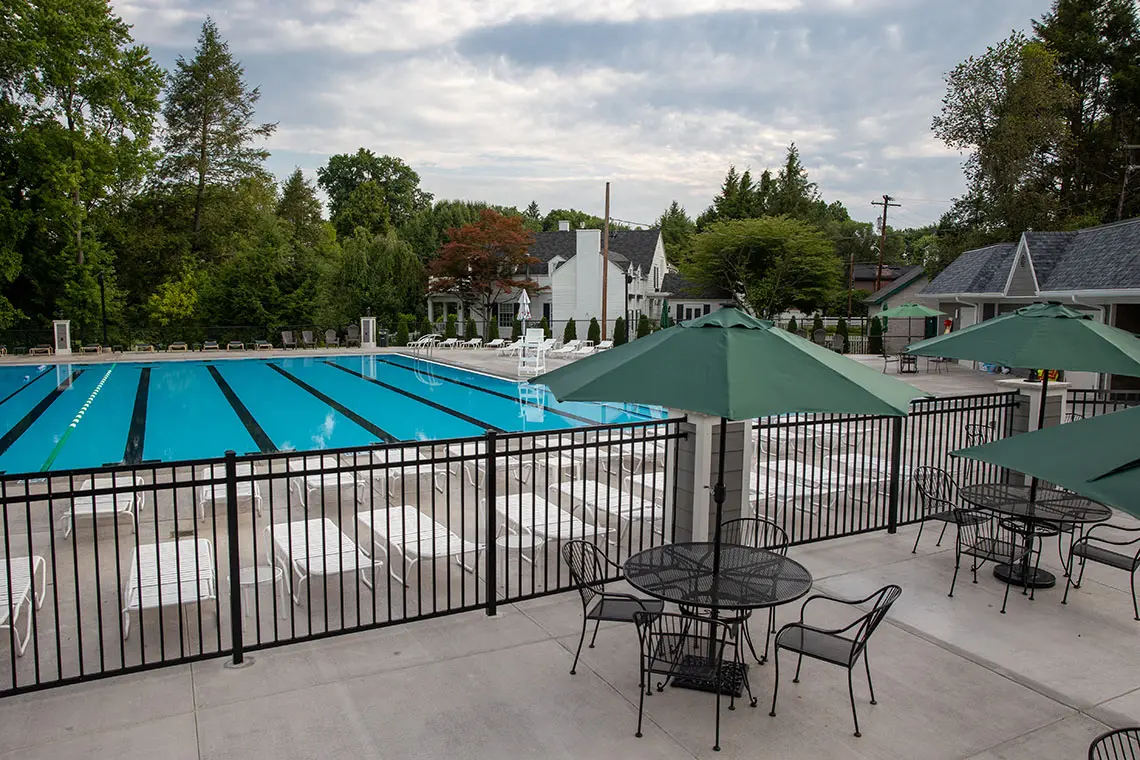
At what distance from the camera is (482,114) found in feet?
108

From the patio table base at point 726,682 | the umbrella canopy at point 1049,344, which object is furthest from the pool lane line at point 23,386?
the umbrella canopy at point 1049,344

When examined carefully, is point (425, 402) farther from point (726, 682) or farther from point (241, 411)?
point (726, 682)

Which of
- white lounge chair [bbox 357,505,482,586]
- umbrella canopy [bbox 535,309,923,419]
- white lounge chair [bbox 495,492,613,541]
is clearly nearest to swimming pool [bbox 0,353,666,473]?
white lounge chair [bbox 495,492,613,541]

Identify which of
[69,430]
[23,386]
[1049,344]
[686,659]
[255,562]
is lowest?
[69,430]

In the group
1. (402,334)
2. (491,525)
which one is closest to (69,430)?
(491,525)

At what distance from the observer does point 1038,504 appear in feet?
21.7

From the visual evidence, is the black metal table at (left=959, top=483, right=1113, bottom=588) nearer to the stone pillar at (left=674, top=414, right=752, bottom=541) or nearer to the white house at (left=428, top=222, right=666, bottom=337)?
the stone pillar at (left=674, top=414, right=752, bottom=541)

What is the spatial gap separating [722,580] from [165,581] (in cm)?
454

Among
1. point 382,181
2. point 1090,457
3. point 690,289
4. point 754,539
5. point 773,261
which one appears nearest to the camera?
point 1090,457

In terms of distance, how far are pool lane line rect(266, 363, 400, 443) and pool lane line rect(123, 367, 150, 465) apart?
4438 mm

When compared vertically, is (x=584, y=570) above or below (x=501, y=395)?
above

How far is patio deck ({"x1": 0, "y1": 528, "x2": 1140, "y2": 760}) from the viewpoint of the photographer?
399cm

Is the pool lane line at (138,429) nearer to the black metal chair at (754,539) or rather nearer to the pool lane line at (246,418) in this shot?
the pool lane line at (246,418)

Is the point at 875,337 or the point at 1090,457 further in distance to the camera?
the point at 875,337
